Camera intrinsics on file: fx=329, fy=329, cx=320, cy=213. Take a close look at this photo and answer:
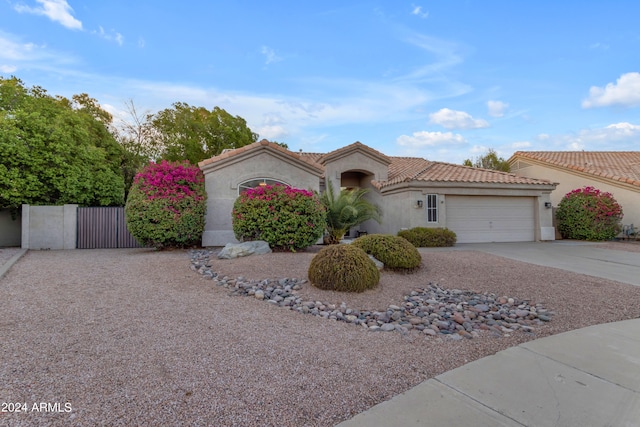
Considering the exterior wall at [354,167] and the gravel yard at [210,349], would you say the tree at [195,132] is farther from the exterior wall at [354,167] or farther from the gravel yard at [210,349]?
the gravel yard at [210,349]

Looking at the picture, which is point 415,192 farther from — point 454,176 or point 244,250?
point 244,250

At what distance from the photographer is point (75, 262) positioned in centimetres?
853

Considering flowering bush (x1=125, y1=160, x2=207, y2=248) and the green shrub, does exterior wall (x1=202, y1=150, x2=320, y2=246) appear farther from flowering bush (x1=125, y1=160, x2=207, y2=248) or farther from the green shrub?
the green shrub

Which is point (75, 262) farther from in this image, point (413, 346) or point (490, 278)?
point (490, 278)

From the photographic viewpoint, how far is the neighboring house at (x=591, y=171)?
16.0 metres

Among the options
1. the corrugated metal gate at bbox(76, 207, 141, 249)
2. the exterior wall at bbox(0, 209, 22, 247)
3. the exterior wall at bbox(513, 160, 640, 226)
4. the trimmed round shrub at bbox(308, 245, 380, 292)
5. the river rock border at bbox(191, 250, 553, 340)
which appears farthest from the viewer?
the exterior wall at bbox(513, 160, 640, 226)

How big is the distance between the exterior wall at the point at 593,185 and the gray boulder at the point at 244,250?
17342 millimetres

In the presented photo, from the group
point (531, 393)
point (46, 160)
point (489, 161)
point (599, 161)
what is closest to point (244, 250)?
point (531, 393)

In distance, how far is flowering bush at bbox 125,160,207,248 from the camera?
10203mm

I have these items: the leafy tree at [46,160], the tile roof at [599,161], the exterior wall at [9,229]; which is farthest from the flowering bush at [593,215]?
the exterior wall at [9,229]

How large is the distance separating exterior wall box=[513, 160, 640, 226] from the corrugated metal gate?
70.2 ft

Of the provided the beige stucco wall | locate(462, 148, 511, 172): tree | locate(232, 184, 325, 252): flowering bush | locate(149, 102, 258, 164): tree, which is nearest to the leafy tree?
locate(232, 184, 325, 252): flowering bush

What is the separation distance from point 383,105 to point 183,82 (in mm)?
9110

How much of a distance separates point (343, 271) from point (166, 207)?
7078mm
